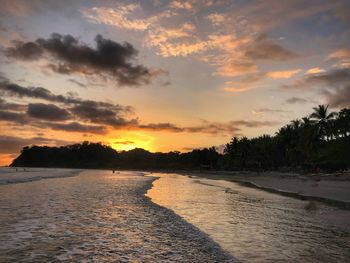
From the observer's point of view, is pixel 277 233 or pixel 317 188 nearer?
pixel 277 233

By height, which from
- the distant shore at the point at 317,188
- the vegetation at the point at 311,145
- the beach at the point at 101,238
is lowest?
the beach at the point at 101,238

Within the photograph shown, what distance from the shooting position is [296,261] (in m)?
10.2

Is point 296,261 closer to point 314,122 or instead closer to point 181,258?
point 181,258

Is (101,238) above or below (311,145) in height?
below

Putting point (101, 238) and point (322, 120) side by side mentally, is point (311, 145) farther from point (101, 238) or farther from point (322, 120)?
point (101, 238)

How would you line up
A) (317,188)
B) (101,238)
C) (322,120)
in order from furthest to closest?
(322,120)
(317,188)
(101,238)

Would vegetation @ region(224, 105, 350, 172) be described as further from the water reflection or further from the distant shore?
the water reflection

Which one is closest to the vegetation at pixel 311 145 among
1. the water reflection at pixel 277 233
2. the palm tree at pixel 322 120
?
the palm tree at pixel 322 120

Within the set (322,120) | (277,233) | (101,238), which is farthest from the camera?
(322,120)

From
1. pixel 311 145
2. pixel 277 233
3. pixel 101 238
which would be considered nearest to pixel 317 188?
pixel 277 233

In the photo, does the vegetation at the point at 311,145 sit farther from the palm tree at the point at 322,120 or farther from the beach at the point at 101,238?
the beach at the point at 101,238

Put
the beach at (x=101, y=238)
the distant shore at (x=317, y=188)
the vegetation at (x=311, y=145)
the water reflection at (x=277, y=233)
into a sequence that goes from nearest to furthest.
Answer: the beach at (x=101, y=238) → the water reflection at (x=277, y=233) → the distant shore at (x=317, y=188) → the vegetation at (x=311, y=145)

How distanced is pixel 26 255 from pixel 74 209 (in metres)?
11.8

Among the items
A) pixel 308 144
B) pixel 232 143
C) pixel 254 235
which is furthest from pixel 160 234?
pixel 232 143
